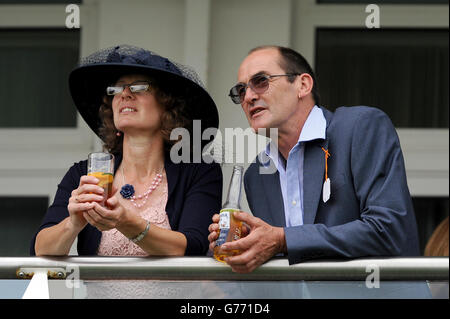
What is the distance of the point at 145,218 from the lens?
3473 millimetres

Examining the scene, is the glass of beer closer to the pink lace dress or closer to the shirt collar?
the pink lace dress

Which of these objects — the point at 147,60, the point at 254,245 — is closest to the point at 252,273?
the point at 254,245

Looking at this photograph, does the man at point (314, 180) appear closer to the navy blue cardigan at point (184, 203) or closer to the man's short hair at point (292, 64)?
the man's short hair at point (292, 64)

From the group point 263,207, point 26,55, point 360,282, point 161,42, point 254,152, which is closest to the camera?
point 360,282

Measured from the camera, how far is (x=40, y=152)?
5.82 metres

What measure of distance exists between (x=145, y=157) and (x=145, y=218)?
272 millimetres

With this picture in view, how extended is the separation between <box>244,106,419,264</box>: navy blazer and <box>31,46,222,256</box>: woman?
0.81 feet

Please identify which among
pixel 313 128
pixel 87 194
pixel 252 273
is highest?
pixel 313 128

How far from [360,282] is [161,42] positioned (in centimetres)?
311

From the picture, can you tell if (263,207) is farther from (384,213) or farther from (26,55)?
(26,55)

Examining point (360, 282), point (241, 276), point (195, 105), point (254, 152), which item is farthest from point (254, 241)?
point (254, 152)

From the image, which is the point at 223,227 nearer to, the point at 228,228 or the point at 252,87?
the point at 228,228

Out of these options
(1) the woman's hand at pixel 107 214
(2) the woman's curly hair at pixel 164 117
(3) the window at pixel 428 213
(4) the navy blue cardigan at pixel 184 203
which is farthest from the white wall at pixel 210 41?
(1) the woman's hand at pixel 107 214

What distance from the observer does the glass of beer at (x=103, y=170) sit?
9.85ft
